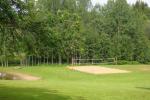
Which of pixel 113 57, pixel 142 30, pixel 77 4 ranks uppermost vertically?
pixel 77 4

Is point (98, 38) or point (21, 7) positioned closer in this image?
point (21, 7)

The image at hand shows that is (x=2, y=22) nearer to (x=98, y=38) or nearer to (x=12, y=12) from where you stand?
(x=12, y=12)

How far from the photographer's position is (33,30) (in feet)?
62.4

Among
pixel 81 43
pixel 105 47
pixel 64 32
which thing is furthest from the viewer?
pixel 105 47

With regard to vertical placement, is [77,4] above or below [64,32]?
above

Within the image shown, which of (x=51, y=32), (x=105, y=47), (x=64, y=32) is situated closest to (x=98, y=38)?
(x=105, y=47)

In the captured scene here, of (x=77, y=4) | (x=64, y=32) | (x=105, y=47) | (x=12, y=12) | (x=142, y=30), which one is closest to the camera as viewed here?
(x=12, y=12)

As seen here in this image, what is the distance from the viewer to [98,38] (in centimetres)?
8294

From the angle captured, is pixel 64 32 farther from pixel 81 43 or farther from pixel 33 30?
pixel 33 30

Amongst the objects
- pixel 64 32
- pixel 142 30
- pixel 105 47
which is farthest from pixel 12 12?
pixel 142 30

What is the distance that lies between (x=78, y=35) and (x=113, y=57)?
11.5 m

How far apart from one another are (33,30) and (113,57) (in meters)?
65.9

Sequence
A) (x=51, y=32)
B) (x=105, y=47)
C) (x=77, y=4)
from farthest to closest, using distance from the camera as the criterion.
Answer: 1. (x=77, y=4)
2. (x=105, y=47)
3. (x=51, y=32)

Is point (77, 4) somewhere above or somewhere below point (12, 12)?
above
